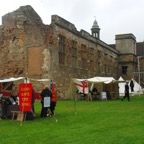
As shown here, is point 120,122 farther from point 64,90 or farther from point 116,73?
point 116,73

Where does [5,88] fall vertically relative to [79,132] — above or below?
above

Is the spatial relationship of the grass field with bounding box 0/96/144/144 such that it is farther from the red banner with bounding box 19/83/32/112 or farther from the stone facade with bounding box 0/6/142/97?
the stone facade with bounding box 0/6/142/97

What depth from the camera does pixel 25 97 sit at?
1452cm

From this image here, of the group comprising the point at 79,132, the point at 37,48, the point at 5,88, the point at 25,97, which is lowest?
the point at 79,132

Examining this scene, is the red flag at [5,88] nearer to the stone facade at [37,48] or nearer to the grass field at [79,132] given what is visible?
the grass field at [79,132]

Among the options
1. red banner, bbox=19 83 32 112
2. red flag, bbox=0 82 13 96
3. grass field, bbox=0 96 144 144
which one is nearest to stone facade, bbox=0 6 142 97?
red flag, bbox=0 82 13 96

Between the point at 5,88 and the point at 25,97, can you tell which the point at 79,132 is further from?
the point at 5,88

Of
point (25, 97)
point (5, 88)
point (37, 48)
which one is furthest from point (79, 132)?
point (37, 48)

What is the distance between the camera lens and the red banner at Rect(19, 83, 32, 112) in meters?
14.4

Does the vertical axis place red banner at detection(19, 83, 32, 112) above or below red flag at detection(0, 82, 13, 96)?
below

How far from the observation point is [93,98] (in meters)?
31.5

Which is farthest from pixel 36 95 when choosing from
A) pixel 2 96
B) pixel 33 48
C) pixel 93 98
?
pixel 93 98

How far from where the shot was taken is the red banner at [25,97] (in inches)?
566

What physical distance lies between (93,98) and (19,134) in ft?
68.5
